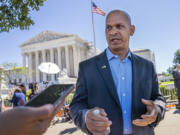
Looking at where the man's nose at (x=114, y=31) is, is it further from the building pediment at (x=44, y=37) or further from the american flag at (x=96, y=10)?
the building pediment at (x=44, y=37)

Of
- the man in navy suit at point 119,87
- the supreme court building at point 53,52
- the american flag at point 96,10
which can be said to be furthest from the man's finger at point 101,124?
the supreme court building at point 53,52

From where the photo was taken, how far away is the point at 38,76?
51688mm

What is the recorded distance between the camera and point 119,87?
5.50 ft

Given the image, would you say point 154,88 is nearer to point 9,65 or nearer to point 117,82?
point 117,82

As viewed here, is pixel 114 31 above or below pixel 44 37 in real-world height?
below

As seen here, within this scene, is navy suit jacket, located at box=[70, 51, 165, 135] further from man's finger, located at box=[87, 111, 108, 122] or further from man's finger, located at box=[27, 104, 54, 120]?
man's finger, located at box=[27, 104, 54, 120]

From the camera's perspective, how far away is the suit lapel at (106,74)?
60.8 inches

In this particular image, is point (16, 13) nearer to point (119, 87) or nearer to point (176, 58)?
point (119, 87)

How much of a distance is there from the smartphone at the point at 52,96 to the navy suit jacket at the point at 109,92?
0.53 meters

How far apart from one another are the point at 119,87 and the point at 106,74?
21 centimetres

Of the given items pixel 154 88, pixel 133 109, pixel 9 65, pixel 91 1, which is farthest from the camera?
pixel 9 65

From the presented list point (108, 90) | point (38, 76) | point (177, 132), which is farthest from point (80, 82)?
point (38, 76)

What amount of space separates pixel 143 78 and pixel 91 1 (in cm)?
1712

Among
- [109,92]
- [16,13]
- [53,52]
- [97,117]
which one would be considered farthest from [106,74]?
[53,52]
